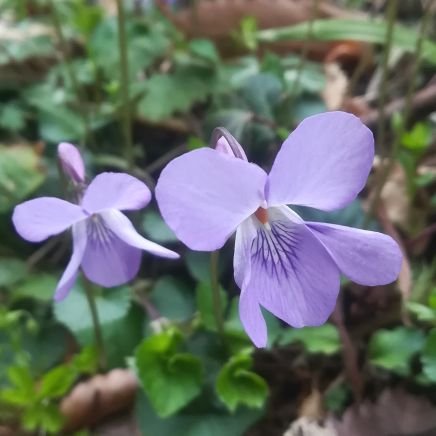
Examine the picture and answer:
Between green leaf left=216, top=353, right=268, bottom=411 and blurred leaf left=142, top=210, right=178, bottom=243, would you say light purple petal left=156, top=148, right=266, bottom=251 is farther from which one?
blurred leaf left=142, top=210, right=178, bottom=243

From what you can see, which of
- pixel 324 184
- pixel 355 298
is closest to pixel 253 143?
pixel 355 298

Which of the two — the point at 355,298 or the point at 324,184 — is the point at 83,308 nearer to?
the point at 355,298

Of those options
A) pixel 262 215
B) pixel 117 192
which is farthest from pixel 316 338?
pixel 117 192

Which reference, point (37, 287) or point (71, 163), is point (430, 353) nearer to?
point (71, 163)

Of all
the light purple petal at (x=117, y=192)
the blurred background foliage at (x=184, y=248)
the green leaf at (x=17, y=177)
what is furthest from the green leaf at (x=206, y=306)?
the green leaf at (x=17, y=177)

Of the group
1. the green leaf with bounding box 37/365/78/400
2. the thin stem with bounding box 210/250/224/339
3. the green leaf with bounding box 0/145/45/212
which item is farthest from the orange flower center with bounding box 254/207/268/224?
the green leaf with bounding box 0/145/45/212
